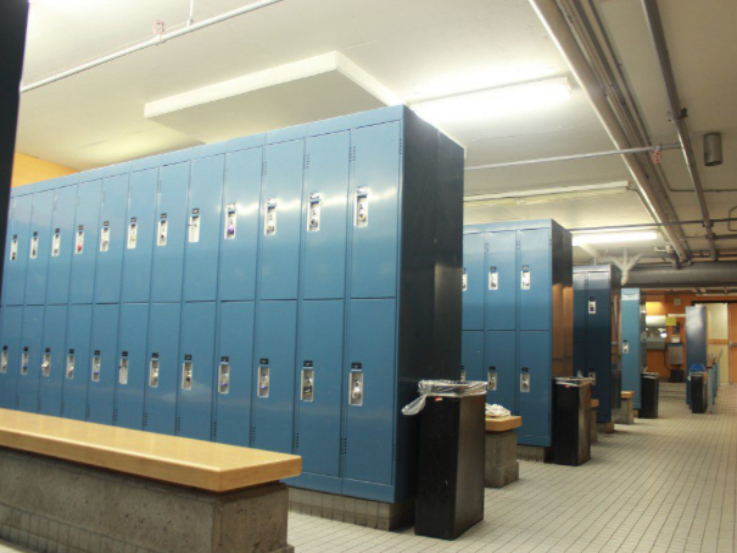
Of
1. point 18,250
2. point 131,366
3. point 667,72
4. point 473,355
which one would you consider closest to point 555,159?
point 667,72

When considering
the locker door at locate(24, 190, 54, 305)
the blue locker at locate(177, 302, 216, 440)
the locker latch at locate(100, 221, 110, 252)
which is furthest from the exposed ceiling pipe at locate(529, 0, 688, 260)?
the locker door at locate(24, 190, 54, 305)

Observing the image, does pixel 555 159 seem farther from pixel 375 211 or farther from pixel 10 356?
pixel 10 356

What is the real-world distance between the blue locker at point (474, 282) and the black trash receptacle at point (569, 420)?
124 centimetres

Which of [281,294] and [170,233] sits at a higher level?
[170,233]

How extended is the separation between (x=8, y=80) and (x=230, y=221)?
13.7 feet

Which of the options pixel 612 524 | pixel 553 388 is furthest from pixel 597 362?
pixel 612 524

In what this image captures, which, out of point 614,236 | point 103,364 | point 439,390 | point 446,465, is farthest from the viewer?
point 614,236

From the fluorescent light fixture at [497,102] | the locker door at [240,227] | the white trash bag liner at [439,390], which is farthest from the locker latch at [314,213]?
the fluorescent light fixture at [497,102]

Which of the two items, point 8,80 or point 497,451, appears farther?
point 497,451

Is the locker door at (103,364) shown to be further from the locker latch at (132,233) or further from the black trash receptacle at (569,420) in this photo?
the black trash receptacle at (569,420)

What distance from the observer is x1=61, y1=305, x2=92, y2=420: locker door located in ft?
21.3

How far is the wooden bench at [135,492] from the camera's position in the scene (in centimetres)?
276

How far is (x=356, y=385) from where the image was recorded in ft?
15.0

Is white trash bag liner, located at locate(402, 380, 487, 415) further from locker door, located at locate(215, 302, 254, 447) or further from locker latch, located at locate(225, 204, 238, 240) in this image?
locker latch, located at locate(225, 204, 238, 240)
